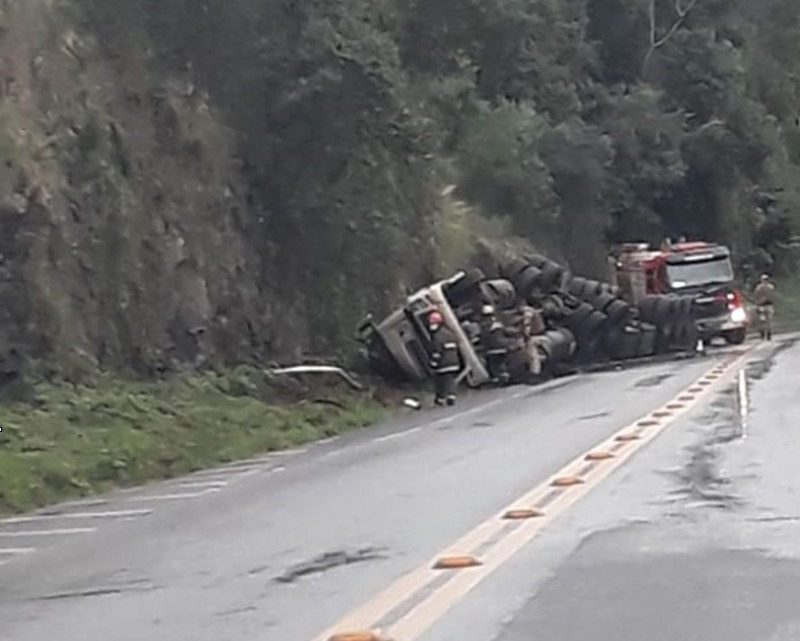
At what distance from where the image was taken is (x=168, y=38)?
30.8m

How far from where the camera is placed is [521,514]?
13.6 m

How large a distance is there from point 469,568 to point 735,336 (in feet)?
111

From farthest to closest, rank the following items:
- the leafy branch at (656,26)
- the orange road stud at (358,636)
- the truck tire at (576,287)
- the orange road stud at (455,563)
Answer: the leafy branch at (656,26)
the truck tire at (576,287)
the orange road stud at (455,563)
the orange road stud at (358,636)

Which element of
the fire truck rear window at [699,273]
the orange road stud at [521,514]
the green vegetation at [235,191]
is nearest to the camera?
the orange road stud at [521,514]

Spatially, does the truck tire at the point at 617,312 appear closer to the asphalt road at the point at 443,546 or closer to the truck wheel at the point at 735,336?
the truck wheel at the point at 735,336

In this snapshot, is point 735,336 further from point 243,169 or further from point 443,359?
point 243,169

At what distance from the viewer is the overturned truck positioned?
31.0m

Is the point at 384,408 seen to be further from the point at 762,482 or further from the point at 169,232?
the point at 762,482

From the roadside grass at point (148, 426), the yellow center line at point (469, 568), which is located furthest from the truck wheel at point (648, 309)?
the yellow center line at point (469, 568)

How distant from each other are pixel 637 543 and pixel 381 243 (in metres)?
21.0

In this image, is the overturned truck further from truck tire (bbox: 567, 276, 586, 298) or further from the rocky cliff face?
the rocky cliff face

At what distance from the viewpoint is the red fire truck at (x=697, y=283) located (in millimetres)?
43406

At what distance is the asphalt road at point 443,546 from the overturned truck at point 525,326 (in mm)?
9764

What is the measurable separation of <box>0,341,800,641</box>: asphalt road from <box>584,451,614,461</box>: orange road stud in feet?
0.44
